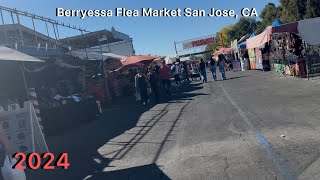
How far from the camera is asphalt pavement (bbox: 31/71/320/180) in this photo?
6059 mm

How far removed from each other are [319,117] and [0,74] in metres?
11.4

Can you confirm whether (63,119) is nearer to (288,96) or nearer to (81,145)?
(81,145)

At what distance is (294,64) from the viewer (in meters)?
19.1

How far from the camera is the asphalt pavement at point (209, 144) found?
6059 mm

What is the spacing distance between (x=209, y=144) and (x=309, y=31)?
1084 cm

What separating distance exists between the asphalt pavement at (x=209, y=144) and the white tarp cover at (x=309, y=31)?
12.8 ft

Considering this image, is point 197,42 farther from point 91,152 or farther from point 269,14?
point 91,152

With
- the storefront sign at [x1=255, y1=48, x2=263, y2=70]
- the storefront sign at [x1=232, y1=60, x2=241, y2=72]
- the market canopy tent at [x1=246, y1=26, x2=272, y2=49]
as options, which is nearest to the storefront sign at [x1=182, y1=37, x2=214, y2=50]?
the storefront sign at [x1=232, y1=60, x2=241, y2=72]

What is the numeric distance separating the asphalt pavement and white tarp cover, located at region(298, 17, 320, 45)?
390 centimetres

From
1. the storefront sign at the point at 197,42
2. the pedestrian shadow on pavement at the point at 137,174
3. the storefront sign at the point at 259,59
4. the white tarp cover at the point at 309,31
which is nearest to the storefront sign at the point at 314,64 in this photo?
the white tarp cover at the point at 309,31

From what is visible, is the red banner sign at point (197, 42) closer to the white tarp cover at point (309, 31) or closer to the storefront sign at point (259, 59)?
the storefront sign at point (259, 59)

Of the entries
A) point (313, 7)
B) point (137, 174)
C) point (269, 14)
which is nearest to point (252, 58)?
point (313, 7)

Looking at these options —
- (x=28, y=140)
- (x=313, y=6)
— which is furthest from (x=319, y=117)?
(x=313, y=6)

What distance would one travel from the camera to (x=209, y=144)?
7824 millimetres
